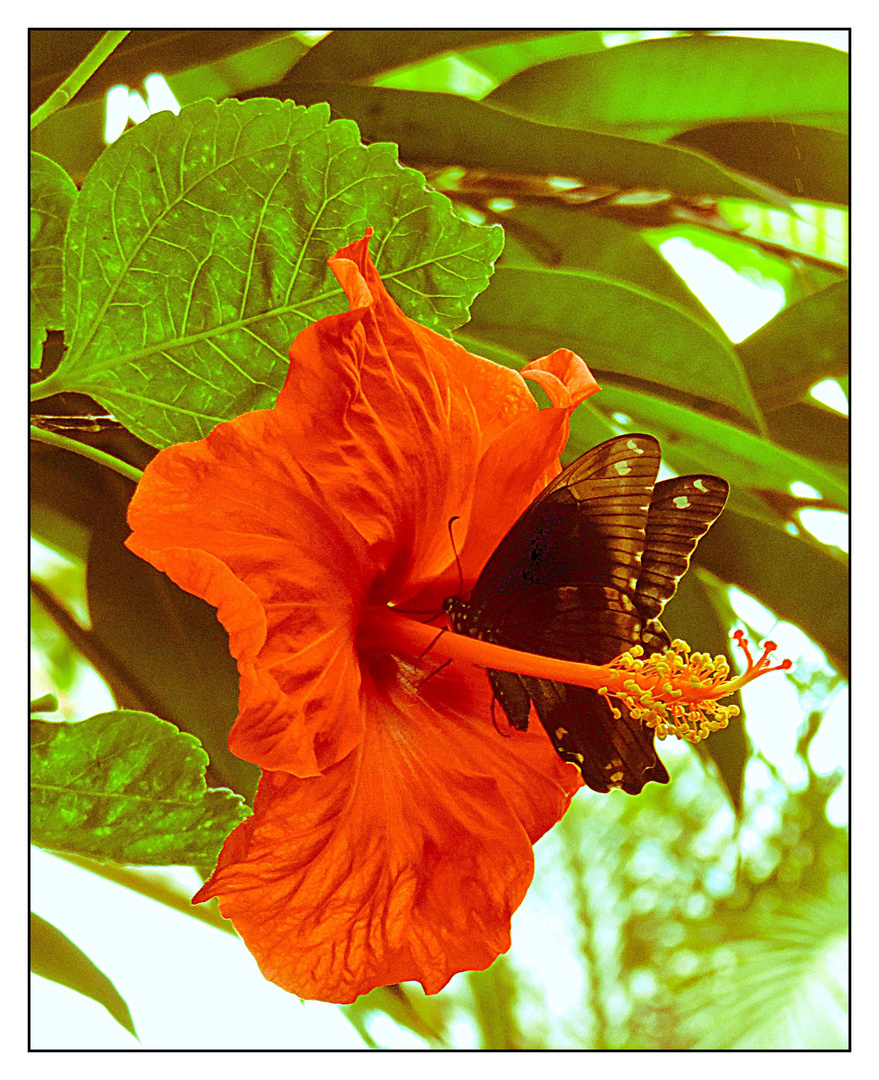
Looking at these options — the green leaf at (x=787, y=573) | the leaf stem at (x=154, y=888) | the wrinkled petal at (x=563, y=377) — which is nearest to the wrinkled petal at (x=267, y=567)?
the wrinkled petal at (x=563, y=377)

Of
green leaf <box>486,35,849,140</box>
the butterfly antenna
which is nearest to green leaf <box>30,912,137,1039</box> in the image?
the butterfly antenna

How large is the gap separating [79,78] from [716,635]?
90 centimetres

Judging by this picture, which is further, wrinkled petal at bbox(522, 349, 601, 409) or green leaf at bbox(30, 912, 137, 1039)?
green leaf at bbox(30, 912, 137, 1039)

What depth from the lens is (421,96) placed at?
981mm

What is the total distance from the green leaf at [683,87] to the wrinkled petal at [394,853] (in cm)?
64

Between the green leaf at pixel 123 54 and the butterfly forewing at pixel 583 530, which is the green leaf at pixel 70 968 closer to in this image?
the butterfly forewing at pixel 583 530

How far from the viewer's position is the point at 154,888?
3.09 ft

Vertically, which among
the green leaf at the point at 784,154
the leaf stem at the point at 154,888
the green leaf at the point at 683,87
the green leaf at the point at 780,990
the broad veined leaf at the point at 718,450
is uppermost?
the green leaf at the point at 683,87

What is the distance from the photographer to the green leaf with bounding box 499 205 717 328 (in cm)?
99

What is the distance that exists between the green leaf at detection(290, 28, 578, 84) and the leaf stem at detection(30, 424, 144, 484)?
1.47 feet

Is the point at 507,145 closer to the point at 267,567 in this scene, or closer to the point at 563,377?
the point at 563,377

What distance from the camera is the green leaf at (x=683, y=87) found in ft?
3.23

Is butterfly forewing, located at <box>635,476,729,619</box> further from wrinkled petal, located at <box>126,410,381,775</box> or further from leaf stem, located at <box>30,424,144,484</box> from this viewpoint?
leaf stem, located at <box>30,424,144,484</box>
